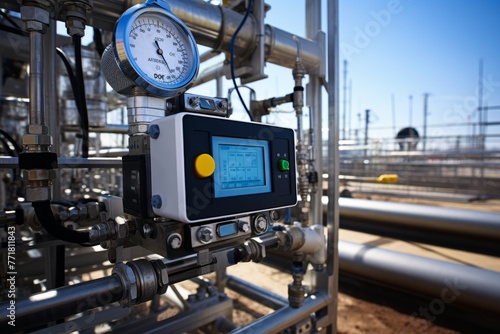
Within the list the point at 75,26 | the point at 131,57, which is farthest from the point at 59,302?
the point at 75,26

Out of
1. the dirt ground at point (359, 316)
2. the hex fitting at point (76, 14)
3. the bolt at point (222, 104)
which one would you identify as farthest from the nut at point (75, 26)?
the dirt ground at point (359, 316)

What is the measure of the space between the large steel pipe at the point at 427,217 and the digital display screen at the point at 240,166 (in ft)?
5.44

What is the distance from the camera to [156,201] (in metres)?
0.49

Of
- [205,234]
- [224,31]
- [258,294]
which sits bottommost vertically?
[258,294]

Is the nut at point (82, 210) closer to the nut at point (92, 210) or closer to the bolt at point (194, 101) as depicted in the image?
the nut at point (92, 210)

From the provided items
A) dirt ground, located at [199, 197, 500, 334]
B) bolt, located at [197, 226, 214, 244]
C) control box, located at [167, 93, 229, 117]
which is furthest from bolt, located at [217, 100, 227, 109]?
dirt ground, located at [199, 197, 500, 334]

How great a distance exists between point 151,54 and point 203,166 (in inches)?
9.0

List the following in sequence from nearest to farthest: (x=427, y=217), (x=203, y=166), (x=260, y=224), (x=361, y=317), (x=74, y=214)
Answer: (x=203, y=166) → (x=260, y=224) → (x=74, y=214) → (x=361, y=317) → (x=427, y=217)

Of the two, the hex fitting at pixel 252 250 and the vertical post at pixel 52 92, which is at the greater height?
the vertical post at pixel 52 92

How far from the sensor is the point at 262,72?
3.01 feet

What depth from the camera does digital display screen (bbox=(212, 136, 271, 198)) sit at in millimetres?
522

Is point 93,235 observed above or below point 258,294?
above

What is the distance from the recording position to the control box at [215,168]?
458 millimetres

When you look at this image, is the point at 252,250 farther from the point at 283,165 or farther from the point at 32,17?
the point at 32,17
